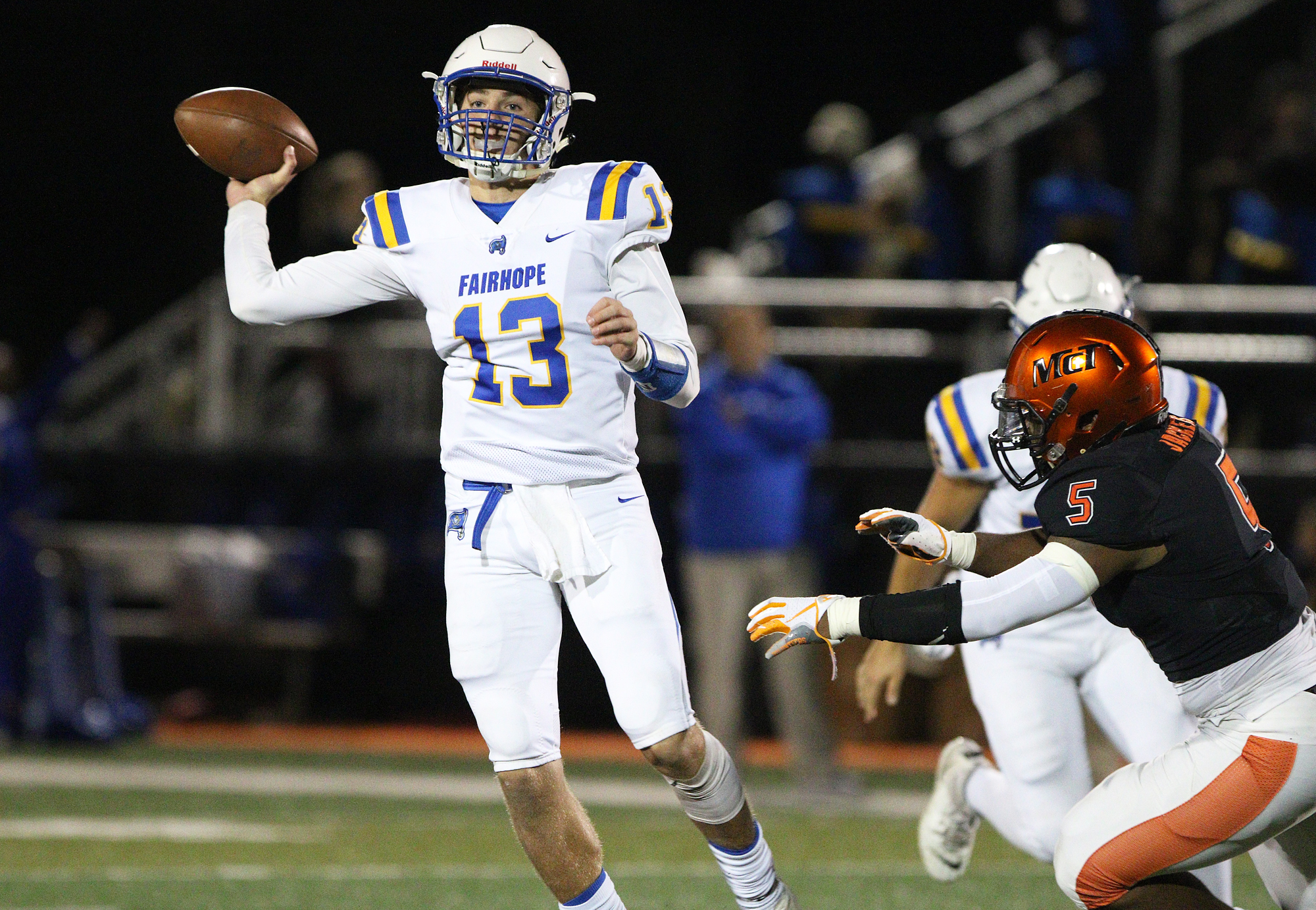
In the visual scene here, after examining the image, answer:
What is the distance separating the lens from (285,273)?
3666 millimetres

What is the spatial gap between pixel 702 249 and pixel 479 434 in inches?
319

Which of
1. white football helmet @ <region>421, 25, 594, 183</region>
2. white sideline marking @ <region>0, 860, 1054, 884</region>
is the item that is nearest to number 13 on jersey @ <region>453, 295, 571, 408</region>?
white football helmet @ <region>421, 25, 594, 183</region>

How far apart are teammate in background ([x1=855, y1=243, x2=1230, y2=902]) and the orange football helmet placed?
501 millimetres

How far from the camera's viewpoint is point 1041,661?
380 cm

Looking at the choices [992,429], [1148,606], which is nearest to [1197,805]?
[1148,606]

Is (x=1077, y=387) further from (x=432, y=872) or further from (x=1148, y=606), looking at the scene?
(x=432, y=872)

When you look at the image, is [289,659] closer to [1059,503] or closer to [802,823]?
[802,823]

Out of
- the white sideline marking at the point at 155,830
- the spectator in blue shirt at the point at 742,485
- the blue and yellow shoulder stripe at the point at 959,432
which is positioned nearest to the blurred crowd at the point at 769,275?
the spectator in blue shirt at the point at 742,485

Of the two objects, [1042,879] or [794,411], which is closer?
[1042,879]

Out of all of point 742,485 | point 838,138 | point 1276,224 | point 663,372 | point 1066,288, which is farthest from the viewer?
point 838,138

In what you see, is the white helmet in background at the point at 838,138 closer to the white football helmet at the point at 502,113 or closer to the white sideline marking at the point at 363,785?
the white sideline marking at the point at 363,785

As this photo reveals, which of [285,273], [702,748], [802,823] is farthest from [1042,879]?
[285,273]

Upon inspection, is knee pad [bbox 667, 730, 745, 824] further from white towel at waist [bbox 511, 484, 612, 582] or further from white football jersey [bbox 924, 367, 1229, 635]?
white football jersey [bbox 924, 367, 1229, 635]

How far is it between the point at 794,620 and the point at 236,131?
1.71 m
